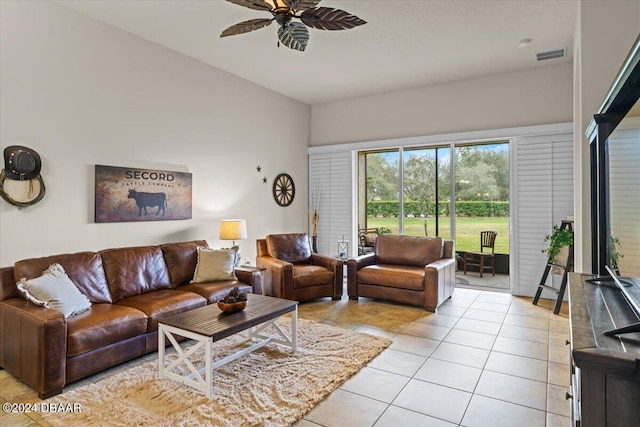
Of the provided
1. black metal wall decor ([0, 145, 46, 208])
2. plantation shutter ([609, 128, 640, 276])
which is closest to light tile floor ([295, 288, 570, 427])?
plantation shutter ([609, 128, 640, 276])

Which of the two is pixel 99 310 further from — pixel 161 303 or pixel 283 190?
pixel 283 190

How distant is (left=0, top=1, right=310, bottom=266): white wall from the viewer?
130 inches

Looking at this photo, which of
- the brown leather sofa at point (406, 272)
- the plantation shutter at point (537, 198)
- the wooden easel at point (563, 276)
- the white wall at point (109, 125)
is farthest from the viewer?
the plantation shutter at point (537, 198)

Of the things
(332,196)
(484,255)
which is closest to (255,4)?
(332,196)

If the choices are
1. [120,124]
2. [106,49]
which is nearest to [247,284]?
[120,124]

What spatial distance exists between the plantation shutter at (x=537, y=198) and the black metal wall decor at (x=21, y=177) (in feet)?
19.3

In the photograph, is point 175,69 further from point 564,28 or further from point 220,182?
point 564,28

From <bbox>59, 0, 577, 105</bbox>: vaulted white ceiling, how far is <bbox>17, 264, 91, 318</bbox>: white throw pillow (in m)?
2.61

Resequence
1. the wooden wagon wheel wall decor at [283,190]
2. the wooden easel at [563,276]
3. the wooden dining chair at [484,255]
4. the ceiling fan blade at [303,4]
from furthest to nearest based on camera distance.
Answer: the wooden wagon wheel wall decor at [283,190] < the wooden dining chair at [484,255] < the wooden easel at [563,276] < the ceiling fan blade at [303,4]

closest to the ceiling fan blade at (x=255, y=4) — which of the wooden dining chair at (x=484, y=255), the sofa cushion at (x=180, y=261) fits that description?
the sofa cushion at (x=180, y=261)

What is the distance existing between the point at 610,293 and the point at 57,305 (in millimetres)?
3803

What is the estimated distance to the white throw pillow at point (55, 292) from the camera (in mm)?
2787

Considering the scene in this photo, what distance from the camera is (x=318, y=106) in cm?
709

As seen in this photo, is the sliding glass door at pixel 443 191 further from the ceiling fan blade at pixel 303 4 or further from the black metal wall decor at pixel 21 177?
the black metal wall decor at pixel 21 177
